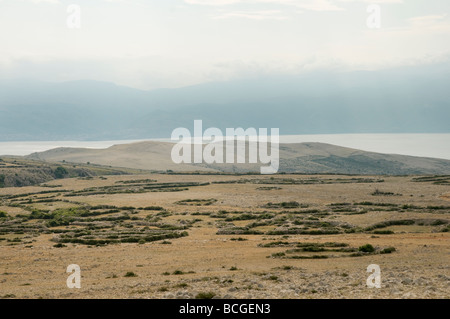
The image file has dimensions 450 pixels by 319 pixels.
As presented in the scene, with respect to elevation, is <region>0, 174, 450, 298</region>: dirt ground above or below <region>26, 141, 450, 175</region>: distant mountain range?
below

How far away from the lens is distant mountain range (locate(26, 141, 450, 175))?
158125 millimetres

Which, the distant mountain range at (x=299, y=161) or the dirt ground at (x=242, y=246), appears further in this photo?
the distant mountain range at (x=299, y=161)

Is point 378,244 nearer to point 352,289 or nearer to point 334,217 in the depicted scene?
point 352,289

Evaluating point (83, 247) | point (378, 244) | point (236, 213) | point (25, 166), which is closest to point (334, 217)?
point (236, 213)

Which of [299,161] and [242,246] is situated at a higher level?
[299,161]

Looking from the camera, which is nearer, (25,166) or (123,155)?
(25,166)

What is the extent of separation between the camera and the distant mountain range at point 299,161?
158125mm

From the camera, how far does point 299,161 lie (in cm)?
17475

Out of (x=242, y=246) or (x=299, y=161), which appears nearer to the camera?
(x=242, y=246)

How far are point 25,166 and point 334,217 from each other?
83.7 metres

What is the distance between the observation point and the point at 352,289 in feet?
66.2

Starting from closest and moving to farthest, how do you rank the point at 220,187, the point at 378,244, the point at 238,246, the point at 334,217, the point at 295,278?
the point at 295,278 < the point at 378,244 < the point at 238,246 < the point at 334,217 < the point at 220,187

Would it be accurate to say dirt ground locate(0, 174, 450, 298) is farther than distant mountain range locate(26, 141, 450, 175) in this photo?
No

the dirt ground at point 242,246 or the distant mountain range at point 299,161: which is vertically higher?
the distant mountain range at point 299,161
